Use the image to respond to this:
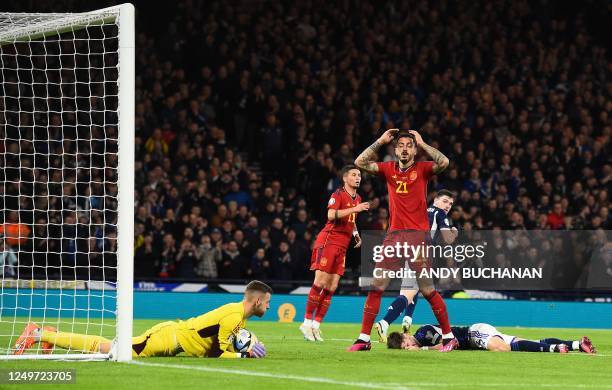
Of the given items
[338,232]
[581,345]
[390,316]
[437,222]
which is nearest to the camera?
[581,345]

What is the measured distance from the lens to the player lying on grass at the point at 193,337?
10.8 m

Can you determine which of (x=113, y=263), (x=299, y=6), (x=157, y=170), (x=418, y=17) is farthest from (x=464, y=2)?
(x=113, y=263)

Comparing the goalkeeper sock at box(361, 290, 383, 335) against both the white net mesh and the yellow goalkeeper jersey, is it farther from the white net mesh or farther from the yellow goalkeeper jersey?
the white net mesh

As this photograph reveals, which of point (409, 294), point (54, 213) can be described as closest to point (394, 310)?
point (409, 294)

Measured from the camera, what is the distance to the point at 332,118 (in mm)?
24984

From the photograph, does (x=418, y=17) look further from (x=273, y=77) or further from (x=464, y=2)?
(x=273, y=77)

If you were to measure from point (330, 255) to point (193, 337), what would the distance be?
16.3 feet

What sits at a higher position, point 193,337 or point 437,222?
point 437,222

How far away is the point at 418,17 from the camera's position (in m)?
28.0

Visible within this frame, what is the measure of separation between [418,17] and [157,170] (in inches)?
329

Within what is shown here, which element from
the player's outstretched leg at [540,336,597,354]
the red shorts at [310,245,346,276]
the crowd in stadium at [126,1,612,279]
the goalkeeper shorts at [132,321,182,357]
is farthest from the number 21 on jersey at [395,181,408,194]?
the crowd in stadium at [126,1,612,279]

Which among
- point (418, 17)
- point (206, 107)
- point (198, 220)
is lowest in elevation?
point (198, 220)

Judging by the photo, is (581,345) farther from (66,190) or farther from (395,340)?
(66,190)

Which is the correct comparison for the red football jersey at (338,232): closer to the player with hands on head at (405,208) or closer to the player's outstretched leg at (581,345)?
the player with hands on head at (405,208)
